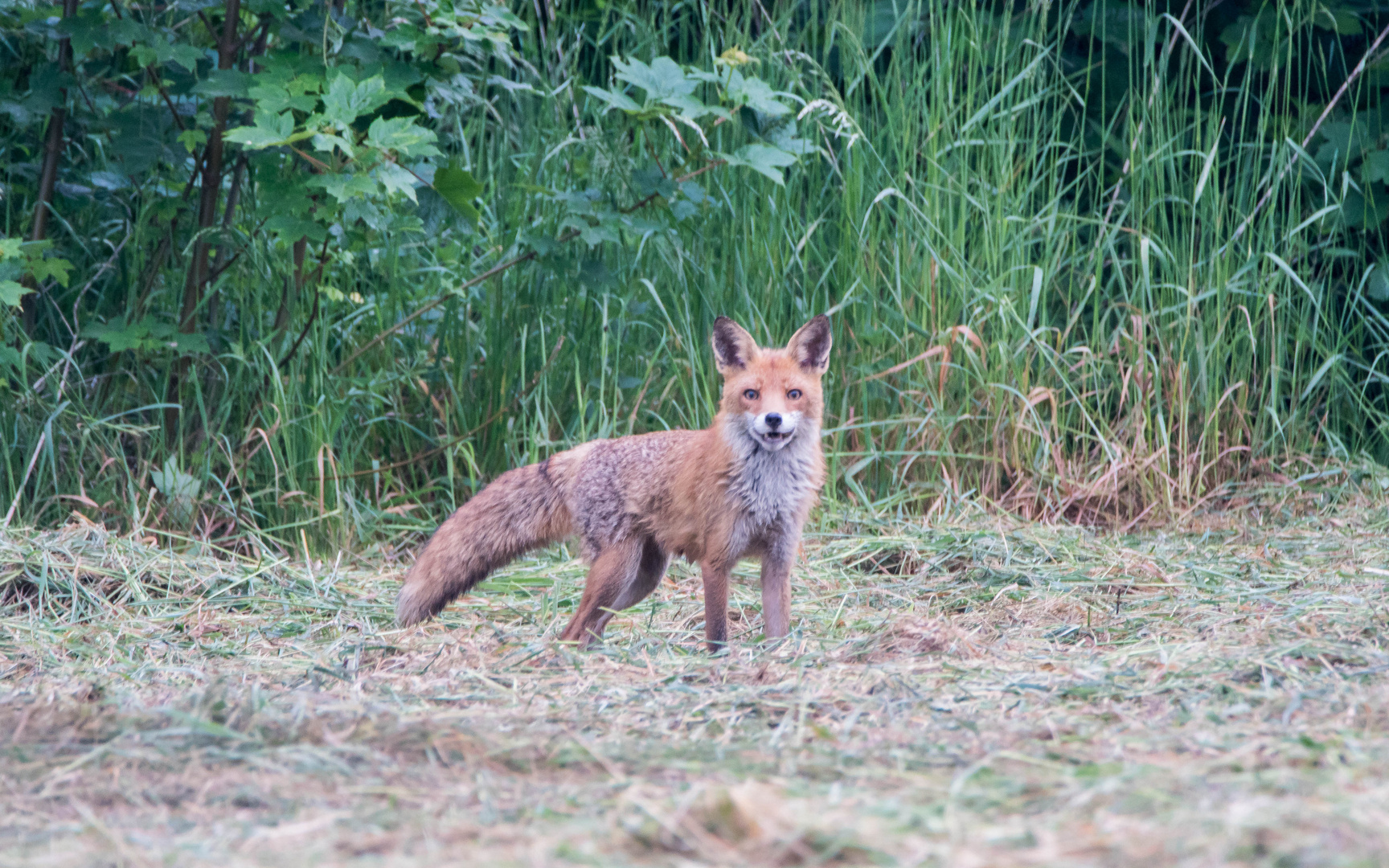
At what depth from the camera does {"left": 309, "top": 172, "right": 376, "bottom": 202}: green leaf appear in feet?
14.0

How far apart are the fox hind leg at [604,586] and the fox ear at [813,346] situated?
32.1 inches

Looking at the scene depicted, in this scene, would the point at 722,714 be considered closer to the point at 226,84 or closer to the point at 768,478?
the point at 768,478

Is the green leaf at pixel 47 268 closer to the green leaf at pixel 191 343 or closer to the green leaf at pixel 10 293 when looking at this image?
the green leaf at pixel 191 343

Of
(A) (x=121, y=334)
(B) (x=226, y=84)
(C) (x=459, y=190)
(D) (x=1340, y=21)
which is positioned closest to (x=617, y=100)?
(C) (x=459, y=190)

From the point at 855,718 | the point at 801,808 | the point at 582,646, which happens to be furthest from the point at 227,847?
the point at 582,646

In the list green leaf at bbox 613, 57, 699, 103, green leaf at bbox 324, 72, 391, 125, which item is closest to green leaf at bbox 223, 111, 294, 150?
green leaf at bbox 324, 72, 391, 125

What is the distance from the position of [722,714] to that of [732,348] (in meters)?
1.79

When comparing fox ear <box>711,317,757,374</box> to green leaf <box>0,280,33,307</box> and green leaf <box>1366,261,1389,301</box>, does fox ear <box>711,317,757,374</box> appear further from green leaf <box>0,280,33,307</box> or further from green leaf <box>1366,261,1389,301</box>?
green leaf <box>1366,261,1389,301</box>

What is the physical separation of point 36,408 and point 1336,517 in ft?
17.7

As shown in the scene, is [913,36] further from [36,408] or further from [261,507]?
[36,408]

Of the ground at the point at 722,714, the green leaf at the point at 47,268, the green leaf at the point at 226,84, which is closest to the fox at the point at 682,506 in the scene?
the ground at the point at 722,714

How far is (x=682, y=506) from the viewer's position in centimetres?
395

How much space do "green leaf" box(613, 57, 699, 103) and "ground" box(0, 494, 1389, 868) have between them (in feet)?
6.11

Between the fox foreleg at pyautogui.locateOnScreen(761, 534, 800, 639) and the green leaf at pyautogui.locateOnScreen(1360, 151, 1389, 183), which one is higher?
the green leaf at pyautogui.locateOnScreen(1360, 151, 1389, 183)
